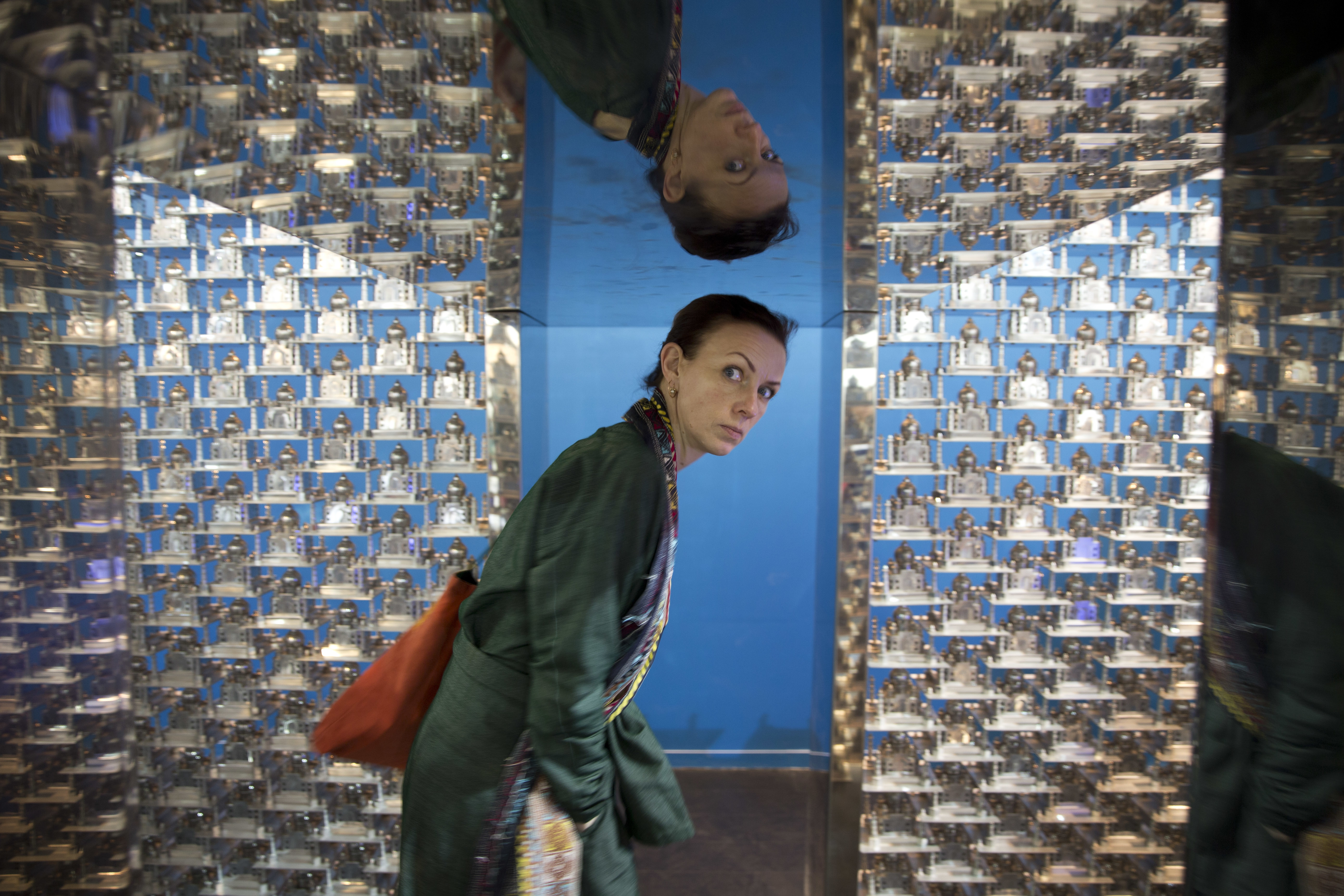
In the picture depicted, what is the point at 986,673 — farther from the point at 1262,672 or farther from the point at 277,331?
the point at 277,331

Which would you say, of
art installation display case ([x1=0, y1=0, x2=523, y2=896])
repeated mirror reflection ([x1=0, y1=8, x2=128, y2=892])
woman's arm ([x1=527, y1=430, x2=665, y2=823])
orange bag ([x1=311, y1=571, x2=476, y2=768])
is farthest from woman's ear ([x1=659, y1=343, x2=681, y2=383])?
repeated mirror reflection ([x1=0, y1=8, x2=128, y2=892])

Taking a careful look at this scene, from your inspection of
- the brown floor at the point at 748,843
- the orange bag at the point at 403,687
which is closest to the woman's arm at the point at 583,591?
the orange bag at the point at 403,687

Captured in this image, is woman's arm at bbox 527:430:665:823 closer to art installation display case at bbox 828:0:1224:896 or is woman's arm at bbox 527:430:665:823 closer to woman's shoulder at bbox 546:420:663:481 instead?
woman's shoulder at bbox 546:420:663:481

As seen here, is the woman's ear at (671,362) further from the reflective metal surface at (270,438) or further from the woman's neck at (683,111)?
the reflective metal surface at (270,438)

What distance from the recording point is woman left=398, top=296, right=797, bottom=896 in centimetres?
82

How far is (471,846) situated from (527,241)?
33.9 inches

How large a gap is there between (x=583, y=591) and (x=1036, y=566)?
3.72ft

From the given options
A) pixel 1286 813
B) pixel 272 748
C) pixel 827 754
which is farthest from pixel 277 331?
pixel 1286 813

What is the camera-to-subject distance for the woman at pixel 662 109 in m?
0.80

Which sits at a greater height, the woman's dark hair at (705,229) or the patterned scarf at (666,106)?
the patterned scarf at (666,106)

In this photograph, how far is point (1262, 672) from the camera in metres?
0.84

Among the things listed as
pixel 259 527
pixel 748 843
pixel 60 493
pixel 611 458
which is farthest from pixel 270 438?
pixel 748 843

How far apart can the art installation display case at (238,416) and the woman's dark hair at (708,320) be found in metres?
0.24

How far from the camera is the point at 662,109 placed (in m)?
0.84
